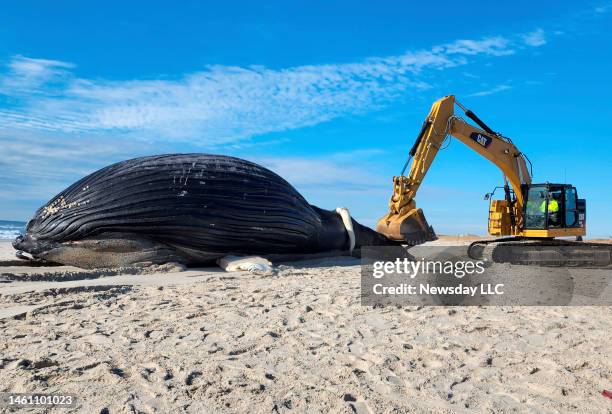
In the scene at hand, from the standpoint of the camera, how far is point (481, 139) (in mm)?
13242

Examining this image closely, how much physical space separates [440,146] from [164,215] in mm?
7691

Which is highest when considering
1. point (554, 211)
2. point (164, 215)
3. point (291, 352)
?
point (554, 211)

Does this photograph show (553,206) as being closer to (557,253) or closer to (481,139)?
(557,253)

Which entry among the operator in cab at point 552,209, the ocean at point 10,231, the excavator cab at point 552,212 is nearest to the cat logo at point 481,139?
the excavator cab at point 552,212

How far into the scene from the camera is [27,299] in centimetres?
582

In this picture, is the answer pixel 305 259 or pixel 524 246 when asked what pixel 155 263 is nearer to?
pixel 305 259

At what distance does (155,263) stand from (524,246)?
805 cm

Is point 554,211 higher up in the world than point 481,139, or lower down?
lower down

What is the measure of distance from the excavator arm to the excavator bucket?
3 centimetres

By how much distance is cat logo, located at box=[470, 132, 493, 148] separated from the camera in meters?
13.2

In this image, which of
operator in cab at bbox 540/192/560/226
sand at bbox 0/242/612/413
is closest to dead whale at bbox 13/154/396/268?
sand at bbox 0/242/612/413

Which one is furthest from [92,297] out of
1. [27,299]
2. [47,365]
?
[47,365]

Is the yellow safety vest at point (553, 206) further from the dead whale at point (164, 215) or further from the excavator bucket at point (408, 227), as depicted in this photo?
the dead whale at point (164, 215)

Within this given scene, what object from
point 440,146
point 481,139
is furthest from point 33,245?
point 481,139
